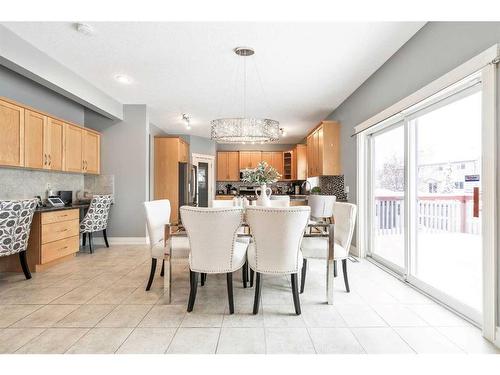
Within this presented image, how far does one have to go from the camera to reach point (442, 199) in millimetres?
2820

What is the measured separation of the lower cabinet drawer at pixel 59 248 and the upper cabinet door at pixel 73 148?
3.65ft

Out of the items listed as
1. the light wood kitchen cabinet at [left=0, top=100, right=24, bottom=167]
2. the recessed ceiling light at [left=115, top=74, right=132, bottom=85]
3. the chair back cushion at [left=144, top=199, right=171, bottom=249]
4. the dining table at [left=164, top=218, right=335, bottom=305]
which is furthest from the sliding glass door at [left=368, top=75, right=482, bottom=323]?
the light wood kitchen cabinet at [left=0, top=100, right=24, bottom=167]

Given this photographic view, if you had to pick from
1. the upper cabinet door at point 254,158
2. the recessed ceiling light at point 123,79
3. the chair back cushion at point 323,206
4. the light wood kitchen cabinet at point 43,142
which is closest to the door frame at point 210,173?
the upper cabinet door at point 254,158

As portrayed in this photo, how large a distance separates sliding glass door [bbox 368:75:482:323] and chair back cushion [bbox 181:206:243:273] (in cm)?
188

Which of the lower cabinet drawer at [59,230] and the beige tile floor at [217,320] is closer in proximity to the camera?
the beige tile floor at [217,320]

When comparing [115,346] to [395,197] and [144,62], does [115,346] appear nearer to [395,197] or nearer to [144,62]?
[144,62]

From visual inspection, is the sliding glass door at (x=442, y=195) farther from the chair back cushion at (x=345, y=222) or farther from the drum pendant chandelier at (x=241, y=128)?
the drum pendant chandelier at (x=241, y=128)

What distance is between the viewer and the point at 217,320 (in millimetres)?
2303

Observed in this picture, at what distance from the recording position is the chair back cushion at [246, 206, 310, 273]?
89.4 inches

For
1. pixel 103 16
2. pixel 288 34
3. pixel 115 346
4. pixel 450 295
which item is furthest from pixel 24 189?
pixel 450 295

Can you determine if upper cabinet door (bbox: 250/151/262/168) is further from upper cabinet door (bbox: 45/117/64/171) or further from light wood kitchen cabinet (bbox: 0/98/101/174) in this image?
upper cabinet door (bbox: 45/117/64/171)

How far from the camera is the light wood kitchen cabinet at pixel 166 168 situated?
21.2ft

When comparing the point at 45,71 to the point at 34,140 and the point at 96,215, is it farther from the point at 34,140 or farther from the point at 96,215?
the point at 96,215

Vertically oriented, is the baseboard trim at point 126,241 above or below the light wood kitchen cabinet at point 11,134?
below
